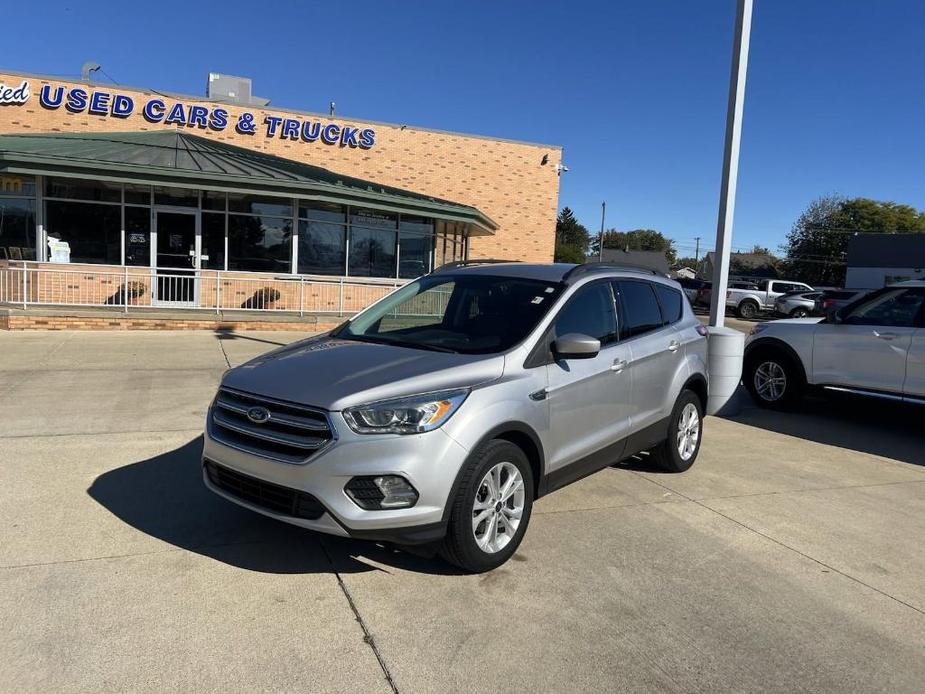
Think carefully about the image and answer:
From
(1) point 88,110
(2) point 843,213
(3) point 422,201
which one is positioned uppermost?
(2) point 843,213

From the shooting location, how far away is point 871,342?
300 inches

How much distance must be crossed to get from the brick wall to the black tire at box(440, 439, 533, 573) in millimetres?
18751

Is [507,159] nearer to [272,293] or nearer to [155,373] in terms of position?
[272,293]

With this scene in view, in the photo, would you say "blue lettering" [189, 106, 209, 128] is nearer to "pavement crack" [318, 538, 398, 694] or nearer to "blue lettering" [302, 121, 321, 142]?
"blue lettering" [302, 121, 321, 142]

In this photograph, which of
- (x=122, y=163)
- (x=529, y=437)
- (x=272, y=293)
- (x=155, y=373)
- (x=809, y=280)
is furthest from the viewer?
(x=809, y=280)

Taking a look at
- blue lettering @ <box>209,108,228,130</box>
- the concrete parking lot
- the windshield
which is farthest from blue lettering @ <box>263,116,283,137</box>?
the windshield

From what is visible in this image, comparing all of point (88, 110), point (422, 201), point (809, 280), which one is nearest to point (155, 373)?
point (422, 201)

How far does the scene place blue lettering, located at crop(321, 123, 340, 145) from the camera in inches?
821

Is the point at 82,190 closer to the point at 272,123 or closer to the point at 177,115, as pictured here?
the point at 177,115

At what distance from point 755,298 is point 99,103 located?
25.9m

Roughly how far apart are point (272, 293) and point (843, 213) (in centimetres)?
7354

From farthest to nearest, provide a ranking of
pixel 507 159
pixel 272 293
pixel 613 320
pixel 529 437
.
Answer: pixel 507 159 → pixel 272 293 → pixel 613 320 → pixel 529 437

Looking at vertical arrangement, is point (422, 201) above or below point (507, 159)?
below

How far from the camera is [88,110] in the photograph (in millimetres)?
18219
